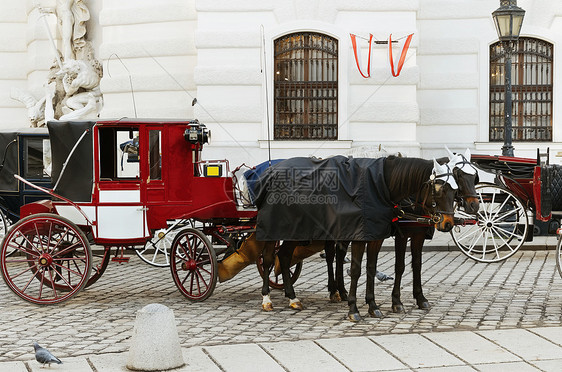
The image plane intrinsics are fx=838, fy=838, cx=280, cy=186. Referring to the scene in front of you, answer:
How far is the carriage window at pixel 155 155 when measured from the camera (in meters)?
9.41

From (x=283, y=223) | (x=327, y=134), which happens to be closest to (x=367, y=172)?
(x=283, y=223)

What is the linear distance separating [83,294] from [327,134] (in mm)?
7726

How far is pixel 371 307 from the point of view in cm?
843

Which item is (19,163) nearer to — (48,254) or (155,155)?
(48,254)

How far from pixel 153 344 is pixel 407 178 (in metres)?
3.24

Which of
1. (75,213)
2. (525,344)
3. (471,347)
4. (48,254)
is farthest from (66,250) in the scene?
(525,344)

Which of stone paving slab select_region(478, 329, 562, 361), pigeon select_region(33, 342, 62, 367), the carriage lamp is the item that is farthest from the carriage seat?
pigeon select_region(33, 342, 62, 367)

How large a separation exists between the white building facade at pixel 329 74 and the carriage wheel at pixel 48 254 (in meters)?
6.71

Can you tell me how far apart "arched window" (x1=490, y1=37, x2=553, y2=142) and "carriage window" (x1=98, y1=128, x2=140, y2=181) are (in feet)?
32.6

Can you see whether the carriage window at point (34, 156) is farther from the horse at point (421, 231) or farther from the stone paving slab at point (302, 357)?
the stone paving slab at point (302, 357)

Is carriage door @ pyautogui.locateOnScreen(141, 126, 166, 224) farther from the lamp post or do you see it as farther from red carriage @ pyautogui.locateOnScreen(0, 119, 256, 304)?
the lamp post

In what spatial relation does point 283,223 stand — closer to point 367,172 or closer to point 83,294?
point 367,172

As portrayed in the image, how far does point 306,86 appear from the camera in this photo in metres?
16.5

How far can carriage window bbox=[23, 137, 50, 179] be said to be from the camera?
12.8 m
